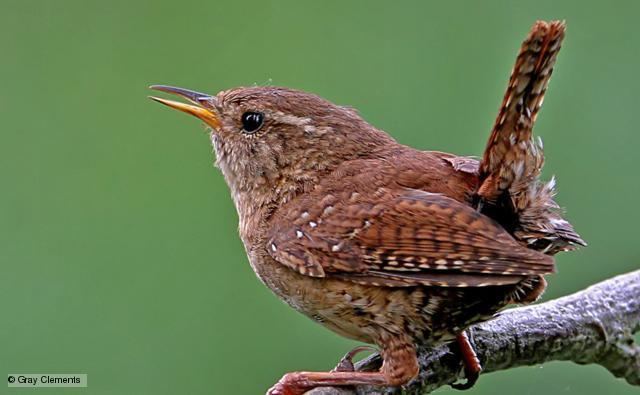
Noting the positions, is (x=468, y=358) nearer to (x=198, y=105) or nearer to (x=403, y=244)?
(x=403, y=244)

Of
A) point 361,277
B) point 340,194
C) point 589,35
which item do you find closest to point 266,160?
point 340,194

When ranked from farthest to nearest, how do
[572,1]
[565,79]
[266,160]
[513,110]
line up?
1. [572,1]
2. [565,79]
3. [266,160]
4. [513,110]

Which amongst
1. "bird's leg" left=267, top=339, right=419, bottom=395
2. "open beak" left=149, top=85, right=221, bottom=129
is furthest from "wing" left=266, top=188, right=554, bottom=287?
"open beak" left=149, top=85, right=221, bottom=129

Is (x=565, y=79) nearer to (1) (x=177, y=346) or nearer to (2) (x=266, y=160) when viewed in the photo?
(2) (x=266, y=160)

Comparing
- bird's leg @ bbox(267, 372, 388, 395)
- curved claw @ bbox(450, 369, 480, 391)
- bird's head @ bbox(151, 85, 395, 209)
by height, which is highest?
bird's head @ bbox(151, 85, 395, 209)

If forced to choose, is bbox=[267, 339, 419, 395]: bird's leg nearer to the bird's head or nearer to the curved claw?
the curved claw

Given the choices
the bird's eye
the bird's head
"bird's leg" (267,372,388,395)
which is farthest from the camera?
the bird's eye

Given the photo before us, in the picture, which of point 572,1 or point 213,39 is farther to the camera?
point 213,39
